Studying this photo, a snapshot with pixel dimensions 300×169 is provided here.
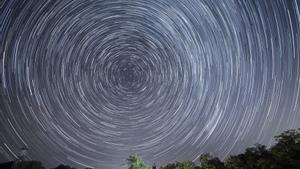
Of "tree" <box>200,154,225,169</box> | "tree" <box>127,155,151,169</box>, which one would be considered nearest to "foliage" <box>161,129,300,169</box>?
"tree" <box>200,154,225,169</box>

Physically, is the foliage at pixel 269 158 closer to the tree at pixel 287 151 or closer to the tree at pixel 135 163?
the tree at pixel 287 151

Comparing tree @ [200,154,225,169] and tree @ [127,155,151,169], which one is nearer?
tree @ [200,154,225,169]

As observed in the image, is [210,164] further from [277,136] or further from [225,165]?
[277,136]

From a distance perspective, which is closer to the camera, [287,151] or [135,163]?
[287,151]

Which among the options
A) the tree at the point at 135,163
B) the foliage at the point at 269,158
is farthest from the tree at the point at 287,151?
the tree at the point at 135,163

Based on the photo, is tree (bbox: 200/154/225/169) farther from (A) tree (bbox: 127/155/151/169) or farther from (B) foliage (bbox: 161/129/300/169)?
(A) tree (bbox: 127/155/151/169)

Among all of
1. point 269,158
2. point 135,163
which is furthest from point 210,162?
point 135,163

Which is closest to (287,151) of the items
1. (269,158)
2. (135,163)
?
(269,158)

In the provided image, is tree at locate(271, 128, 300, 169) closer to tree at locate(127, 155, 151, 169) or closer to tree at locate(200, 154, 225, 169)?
tree at locate(200, 154, 225, 169)

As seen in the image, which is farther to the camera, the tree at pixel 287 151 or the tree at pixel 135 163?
the tree at pixel 135 163

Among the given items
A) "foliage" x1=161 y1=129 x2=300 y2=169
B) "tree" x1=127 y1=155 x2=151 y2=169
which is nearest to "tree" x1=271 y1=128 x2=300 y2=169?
"foliage" x1=161 y1=129 x2=300 y2=169

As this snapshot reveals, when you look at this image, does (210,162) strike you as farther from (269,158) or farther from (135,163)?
(135,163)
